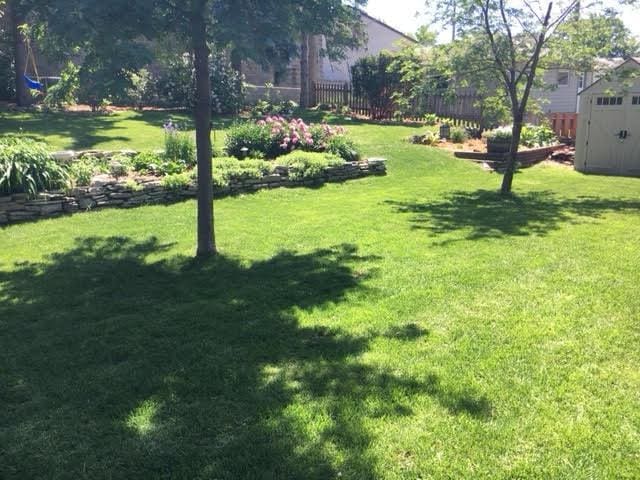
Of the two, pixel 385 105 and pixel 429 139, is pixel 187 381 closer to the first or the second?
pixel 429 139

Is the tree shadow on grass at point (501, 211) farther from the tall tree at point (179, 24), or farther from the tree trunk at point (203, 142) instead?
the tall tree at point (179, 24)

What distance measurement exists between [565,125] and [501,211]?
12.0 m

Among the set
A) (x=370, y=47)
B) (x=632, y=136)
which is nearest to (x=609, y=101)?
(x=632, y=136)

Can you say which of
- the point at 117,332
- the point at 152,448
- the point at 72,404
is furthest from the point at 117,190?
the point at 152,448

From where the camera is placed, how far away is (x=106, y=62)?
4918mm

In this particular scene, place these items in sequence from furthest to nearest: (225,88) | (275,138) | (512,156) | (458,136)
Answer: (225,88) → (458,136) → (275,138) → (512,156)

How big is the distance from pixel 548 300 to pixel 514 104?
6636 mm

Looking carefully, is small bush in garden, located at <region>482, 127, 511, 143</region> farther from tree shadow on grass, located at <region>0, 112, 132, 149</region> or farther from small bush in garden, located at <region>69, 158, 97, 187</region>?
small bush in garden, located at <region>69, 158, 97, 187</region>

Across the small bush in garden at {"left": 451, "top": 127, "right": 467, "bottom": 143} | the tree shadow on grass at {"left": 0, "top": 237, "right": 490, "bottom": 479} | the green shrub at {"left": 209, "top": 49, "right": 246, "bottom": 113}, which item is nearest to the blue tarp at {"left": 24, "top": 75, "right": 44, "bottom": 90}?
the green shrub at {"left": 209, "top": 49, "right": 246, "bottom": 113}

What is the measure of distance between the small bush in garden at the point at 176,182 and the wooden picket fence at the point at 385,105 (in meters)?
9.97

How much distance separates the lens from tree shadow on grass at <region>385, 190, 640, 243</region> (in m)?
7.61

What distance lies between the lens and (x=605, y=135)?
1512 cm

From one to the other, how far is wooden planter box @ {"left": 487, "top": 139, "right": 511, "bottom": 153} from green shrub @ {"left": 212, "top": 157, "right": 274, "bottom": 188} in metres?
7.04

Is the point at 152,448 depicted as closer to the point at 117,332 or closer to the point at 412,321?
the point at 117,332
